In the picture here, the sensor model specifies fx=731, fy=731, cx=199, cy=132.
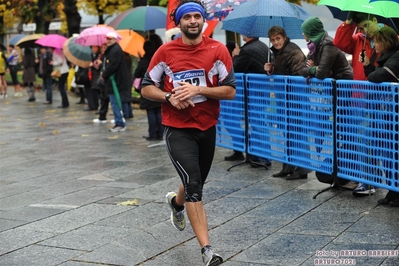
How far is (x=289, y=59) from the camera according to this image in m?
9.09

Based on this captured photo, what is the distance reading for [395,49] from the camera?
7.28 meters

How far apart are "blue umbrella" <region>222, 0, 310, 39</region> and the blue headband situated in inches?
153

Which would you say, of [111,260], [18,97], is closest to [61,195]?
[111,260]

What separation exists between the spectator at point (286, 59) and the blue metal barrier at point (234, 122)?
830mm

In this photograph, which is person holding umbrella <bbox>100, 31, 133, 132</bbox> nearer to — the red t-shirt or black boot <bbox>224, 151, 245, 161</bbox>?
black boot <bbox>224, 151, 245, 161</bbox>

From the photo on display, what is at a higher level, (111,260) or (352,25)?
(352,25)

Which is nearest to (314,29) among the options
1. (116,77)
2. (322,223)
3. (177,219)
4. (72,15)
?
(322,223)

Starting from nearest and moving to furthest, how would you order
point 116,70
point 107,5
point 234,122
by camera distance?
point 234,122 < point 116,70 < point 107,5

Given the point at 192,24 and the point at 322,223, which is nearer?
the point at 192,24

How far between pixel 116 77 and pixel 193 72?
29.6ft

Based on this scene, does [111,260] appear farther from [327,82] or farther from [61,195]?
[327,82]

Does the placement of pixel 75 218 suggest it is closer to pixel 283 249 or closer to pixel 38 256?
pixel 38 256

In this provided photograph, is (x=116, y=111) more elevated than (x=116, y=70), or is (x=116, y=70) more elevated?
(x=116, y=70)

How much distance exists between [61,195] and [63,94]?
13.1 m
